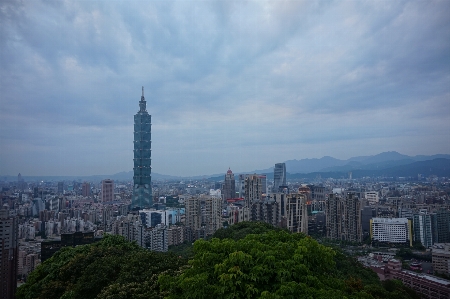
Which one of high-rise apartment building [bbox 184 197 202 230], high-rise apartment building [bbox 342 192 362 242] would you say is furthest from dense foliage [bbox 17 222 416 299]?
high-rise apartment building [bbox 342 192 362 242]

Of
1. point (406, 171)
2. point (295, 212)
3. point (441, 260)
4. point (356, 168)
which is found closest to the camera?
point (441, 260)

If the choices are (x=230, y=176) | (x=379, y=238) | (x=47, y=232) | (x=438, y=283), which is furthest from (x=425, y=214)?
(x=230, y=176)

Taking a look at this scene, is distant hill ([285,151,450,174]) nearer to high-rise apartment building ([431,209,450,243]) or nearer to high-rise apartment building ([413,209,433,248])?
high-rise apartment building ([413,209,433,248])

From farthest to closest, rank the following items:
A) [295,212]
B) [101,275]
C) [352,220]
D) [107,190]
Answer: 1. [107,190]
2. [352,220]
3. [295,212]
4. [101,275]

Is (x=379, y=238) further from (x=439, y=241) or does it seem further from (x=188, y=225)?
(x=188, y=225)

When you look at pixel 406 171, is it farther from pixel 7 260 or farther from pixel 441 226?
pixel 7 260

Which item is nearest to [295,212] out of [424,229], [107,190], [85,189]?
[424,229]
